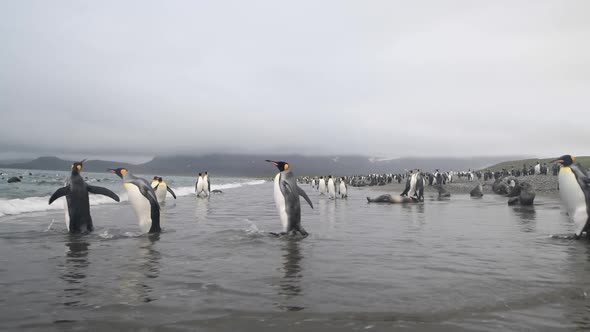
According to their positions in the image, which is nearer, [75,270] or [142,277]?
[142,277]

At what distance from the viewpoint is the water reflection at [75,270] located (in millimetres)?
4633

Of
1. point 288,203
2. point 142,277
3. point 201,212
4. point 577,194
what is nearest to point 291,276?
point 142,277

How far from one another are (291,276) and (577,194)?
7.64 m

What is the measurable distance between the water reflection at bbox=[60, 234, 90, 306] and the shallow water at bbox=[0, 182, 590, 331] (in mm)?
18

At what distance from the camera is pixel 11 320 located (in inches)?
153

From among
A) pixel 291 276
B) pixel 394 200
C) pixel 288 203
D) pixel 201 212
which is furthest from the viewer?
pixel 394 200

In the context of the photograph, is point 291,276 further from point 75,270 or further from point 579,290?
point 579,290

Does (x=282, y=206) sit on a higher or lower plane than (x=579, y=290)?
higher

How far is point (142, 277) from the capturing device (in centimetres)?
552

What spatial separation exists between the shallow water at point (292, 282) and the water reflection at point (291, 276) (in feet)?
0.06

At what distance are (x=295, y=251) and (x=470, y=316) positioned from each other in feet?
13.0

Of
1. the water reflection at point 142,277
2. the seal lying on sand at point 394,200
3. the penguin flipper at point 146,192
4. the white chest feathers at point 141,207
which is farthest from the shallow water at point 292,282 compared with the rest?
the seal lying on sand at point 394,200

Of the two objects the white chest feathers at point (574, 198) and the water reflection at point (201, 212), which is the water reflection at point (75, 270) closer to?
the water reflection at point (201, 212)

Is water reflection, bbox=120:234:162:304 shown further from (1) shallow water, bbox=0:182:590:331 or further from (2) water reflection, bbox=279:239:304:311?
(2) water reflection, bbox=279:239:304:311
